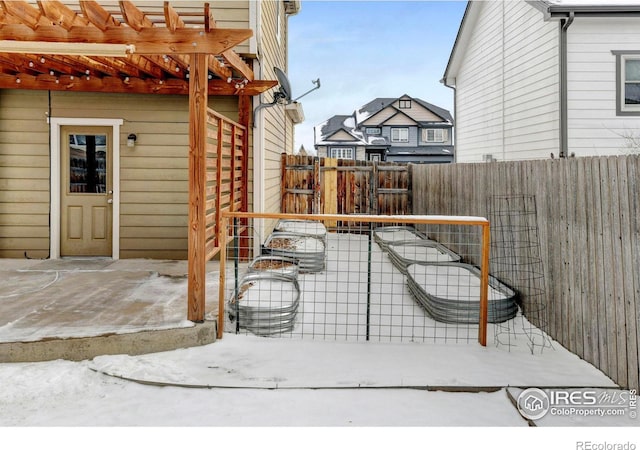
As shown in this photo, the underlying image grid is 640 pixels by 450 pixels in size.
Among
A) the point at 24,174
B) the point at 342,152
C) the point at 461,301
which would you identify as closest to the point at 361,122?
the point at 342,152

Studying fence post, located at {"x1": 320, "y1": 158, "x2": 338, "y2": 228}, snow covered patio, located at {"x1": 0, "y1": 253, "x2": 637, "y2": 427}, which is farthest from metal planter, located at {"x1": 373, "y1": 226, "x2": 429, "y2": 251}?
snow covered patio, located at {"x1": 0, "y1": 253, "x2": 637, "y2": 427}

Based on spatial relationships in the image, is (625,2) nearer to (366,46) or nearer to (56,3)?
(56,3)

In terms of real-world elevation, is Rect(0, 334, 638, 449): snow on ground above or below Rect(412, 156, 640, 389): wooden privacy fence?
below

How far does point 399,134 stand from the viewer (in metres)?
33.0

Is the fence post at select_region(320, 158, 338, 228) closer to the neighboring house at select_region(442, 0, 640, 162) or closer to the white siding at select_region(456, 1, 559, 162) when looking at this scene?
the white siding at select_region(456, 1, 559, 162)

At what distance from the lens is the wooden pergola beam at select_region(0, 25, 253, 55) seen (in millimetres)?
4301

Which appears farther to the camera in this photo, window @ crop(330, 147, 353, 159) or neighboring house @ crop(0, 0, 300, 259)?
window @ crop(330, 147, 353, 159)

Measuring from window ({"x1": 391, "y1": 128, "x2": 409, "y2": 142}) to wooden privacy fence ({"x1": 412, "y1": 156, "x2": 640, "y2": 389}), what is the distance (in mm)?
27525

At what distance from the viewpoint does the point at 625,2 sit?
8.86 m

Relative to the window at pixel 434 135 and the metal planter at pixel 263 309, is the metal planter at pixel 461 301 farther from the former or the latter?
the window at pixel 434 135

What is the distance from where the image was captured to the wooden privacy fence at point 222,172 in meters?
5.18

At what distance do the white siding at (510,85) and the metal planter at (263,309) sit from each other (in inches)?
241

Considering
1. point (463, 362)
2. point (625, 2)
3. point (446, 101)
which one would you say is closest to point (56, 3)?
point (463, 362)

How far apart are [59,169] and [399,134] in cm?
2765
